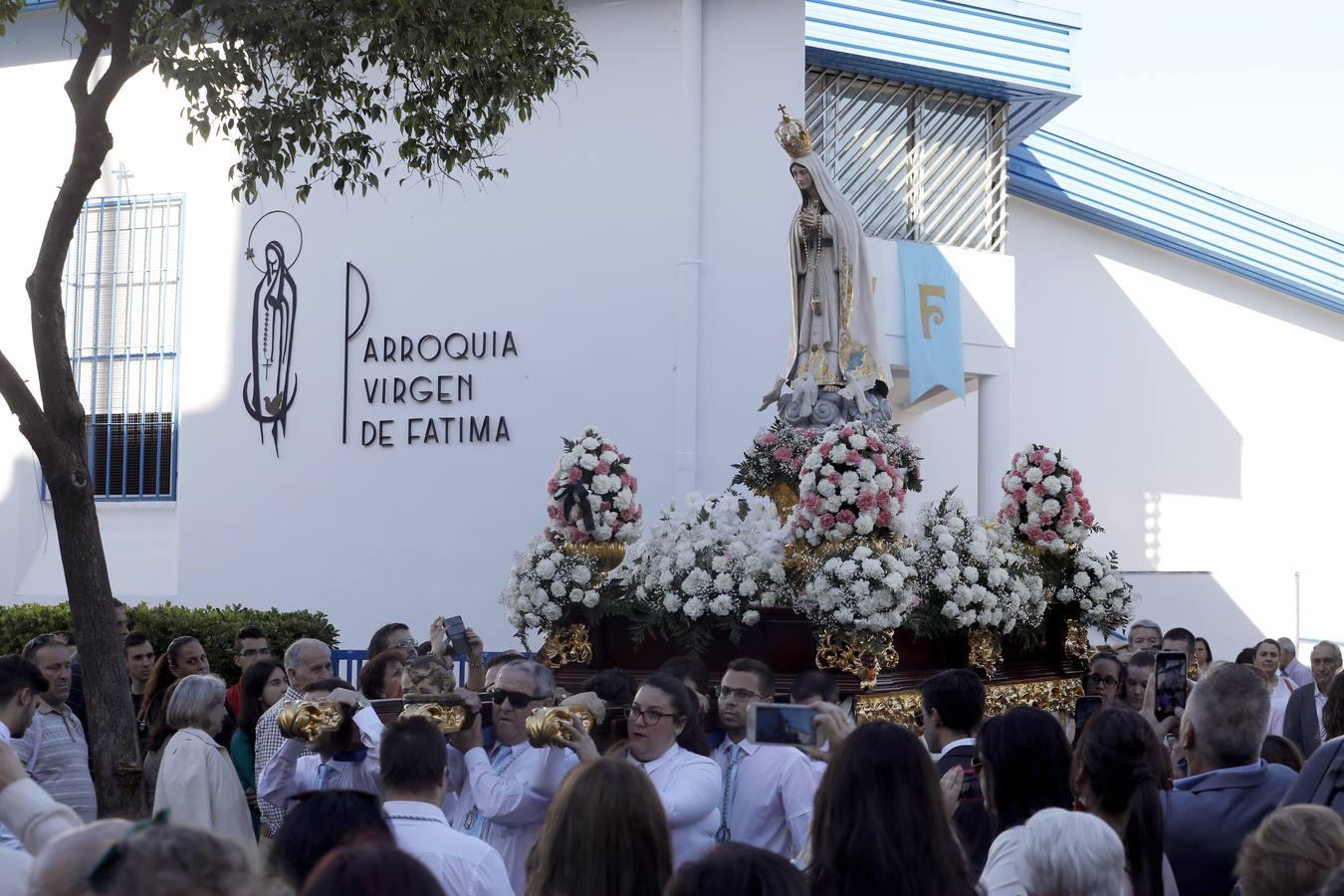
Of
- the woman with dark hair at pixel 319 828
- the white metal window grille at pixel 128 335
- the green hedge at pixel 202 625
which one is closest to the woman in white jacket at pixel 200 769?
the woman with dark hair at pixel 319 828

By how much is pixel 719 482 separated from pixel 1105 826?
10.3 meters

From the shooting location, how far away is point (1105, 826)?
11.5ft

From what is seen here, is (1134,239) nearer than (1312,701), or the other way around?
(1312,701)

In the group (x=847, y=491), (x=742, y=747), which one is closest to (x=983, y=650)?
(x=847, y=491)

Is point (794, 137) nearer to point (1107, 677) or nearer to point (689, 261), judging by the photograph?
point (1107, 677)

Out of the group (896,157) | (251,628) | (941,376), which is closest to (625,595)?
(251,628)

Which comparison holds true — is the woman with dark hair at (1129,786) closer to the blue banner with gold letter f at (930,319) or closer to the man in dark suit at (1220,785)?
the man in dark suit at (1220,785)

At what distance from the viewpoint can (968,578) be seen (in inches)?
337

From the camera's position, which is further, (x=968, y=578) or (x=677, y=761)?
(x=968, y=578)

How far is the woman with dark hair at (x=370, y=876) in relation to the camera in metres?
2.35

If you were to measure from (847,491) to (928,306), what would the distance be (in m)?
6.70

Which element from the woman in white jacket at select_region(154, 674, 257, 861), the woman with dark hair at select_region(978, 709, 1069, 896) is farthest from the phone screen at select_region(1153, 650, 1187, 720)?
the woman in white jacket at select_region(154, 674, 257, 861)

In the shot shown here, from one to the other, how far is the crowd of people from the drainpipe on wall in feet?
22.9

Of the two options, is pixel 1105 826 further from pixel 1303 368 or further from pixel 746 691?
pixel 1303 368
